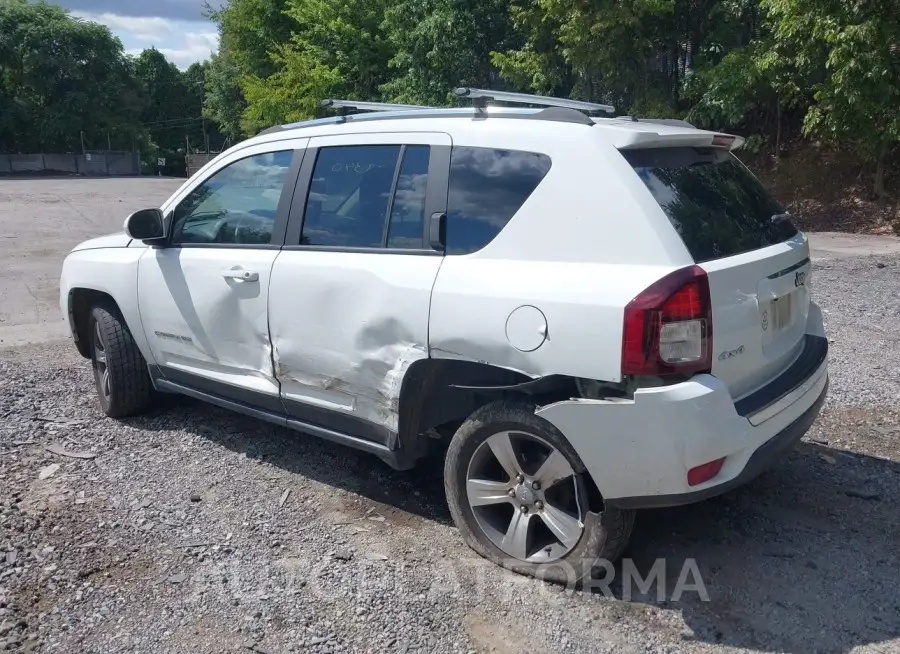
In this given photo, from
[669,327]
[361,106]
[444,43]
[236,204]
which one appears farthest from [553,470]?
[444,43]

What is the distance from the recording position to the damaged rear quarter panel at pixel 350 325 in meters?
3.54

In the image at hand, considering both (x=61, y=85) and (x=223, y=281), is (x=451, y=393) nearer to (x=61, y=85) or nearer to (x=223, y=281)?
(x=223, y=281)

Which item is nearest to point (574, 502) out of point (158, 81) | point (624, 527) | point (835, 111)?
point (624, 527)

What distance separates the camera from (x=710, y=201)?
3375mm

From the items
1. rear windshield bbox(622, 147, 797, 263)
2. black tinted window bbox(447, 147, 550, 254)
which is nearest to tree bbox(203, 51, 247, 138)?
black tinted window bbox(447, 147, 550, 254)

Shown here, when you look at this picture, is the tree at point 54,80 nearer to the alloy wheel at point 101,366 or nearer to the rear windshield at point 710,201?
the alloy wheel at point 101,366

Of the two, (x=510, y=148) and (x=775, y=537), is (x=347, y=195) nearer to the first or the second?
(x=510, y=148)

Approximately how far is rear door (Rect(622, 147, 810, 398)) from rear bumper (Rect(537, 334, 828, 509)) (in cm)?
15

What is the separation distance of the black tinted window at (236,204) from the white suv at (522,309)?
0.02 meters

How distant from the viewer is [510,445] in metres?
3.36

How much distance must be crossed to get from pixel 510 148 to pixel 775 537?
2.16 m

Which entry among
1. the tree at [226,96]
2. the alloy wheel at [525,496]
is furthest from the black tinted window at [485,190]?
the tree at [226,96]

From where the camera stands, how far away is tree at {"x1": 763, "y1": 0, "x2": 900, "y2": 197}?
1291 cm

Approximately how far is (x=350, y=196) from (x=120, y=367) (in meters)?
2.17
